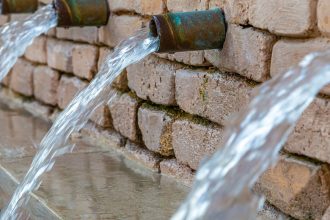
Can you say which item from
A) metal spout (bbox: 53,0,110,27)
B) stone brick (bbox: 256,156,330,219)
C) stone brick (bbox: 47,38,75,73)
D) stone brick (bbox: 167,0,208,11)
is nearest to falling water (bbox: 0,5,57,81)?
metal spout (bbox: 53,0,110,27)

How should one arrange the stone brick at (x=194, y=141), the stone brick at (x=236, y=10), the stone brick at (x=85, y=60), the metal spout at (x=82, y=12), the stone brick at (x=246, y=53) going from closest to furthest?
1. the stone brick at (x=246, y=53)
2. the stone brick at (x=236, y=10)
3. the stone brick at (x=194, y=141)
4. the metal spout at (x=82, y=12)
5. the stone brick at (x=85, y=60)

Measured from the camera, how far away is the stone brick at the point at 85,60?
4.64 m

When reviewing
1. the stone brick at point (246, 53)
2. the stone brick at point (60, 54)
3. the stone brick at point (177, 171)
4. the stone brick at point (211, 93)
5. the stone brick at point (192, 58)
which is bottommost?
the stone brick at point (177, 171)

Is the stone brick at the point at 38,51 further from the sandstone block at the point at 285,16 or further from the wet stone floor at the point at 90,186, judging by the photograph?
the sandstone block at the point at 285,16

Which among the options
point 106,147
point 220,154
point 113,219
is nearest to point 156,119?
point 106,147

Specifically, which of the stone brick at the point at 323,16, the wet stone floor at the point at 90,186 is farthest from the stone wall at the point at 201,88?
the wet stone floor at the point at 90,186

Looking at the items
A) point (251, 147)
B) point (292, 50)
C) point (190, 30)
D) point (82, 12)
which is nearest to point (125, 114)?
point (82, 12)

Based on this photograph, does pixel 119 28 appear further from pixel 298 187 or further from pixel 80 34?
pixel 298 187

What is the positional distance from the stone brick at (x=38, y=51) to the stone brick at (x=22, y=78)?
0.20 ft

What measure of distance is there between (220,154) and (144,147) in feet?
5.80

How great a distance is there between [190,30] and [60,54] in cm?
193

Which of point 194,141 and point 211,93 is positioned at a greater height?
point 211,93

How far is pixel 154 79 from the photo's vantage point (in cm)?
394

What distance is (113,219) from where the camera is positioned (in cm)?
309
